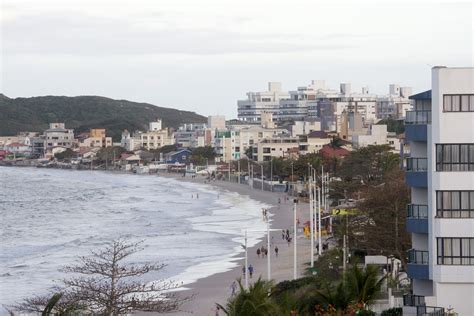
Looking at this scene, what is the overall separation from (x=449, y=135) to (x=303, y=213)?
41.7 m

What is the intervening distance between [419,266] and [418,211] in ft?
2.64

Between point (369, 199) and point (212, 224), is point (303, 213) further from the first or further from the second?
point (369, 199)

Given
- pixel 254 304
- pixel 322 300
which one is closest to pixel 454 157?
pixel 322 300

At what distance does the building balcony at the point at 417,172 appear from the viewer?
18328 millimetres

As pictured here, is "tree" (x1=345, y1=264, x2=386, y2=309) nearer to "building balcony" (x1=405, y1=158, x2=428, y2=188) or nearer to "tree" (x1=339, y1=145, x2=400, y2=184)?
"building balcony" (x1=405, y1=158, x2=428, y2=188)

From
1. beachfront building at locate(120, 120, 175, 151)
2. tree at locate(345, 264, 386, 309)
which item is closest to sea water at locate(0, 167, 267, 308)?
tree at locate(345, 264, 386, 309)

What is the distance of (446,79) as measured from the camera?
57.8ft

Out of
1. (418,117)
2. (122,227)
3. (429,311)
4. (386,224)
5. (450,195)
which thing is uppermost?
(418,117)

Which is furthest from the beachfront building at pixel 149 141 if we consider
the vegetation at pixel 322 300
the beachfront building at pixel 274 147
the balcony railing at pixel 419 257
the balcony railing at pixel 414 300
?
the balcony railing at pixel 414 300

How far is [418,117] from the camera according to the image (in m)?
18.5

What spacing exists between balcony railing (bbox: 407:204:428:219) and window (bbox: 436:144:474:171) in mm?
770

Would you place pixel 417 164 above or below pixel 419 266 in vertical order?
above

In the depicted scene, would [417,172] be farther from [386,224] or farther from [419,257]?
[386,224]

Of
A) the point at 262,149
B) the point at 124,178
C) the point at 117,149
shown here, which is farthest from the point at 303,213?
the point at 117,149
